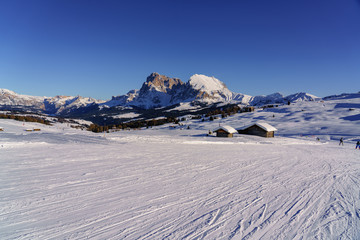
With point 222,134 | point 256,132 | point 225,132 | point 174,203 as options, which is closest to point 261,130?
point 256,132

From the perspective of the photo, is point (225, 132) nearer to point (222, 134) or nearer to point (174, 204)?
point (222, 134)

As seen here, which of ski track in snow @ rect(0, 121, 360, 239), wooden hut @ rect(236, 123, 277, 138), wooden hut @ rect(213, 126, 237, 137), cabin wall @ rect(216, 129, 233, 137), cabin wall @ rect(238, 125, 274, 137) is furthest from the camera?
cabin wall @ rect(238, 125, 274, 137)

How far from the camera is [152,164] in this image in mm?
13992

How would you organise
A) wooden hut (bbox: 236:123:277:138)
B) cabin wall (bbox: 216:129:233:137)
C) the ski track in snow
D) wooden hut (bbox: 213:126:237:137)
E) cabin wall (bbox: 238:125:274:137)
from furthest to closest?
1. cabin wall (bbox: 238:125:274:137)
2. wooden hut (bbox: 236:123:277:138)
3. cabin wall (bbox: 216:129:233:137)
4. wooden hut (bbox: 213:126:237:137)
5. the ski track in snow

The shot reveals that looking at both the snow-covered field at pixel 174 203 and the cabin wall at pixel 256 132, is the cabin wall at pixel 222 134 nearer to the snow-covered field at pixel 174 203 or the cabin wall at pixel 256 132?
the cabin wall at pixel 256 132

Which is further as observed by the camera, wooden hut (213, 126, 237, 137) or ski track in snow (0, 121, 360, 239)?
wooden hut (213, 126, 237, 137)

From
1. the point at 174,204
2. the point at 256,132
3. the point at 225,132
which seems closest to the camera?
the point at 174,204

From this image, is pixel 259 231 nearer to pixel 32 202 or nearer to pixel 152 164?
pixel 32 202

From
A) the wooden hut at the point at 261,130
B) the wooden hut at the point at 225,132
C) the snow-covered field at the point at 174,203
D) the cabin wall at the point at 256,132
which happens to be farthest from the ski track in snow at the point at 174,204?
the cabin wall at the point at 256,132

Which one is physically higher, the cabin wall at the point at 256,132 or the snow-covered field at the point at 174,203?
the snow-covered field at the point at 174,203

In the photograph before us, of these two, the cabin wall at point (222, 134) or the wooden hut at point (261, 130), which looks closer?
the cabin wall at point (222, 134)

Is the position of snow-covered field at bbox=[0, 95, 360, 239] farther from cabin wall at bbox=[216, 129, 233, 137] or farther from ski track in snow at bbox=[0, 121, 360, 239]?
cabin wall at bbox=[216, 129, 233, 137]

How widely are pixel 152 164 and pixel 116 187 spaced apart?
512 cm

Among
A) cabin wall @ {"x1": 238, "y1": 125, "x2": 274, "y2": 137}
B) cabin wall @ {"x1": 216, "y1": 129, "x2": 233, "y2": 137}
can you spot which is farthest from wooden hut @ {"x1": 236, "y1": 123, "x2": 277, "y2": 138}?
cabin wall @ {"x1": 216, "y1": 129, "x2": 233, "y2": 137}
